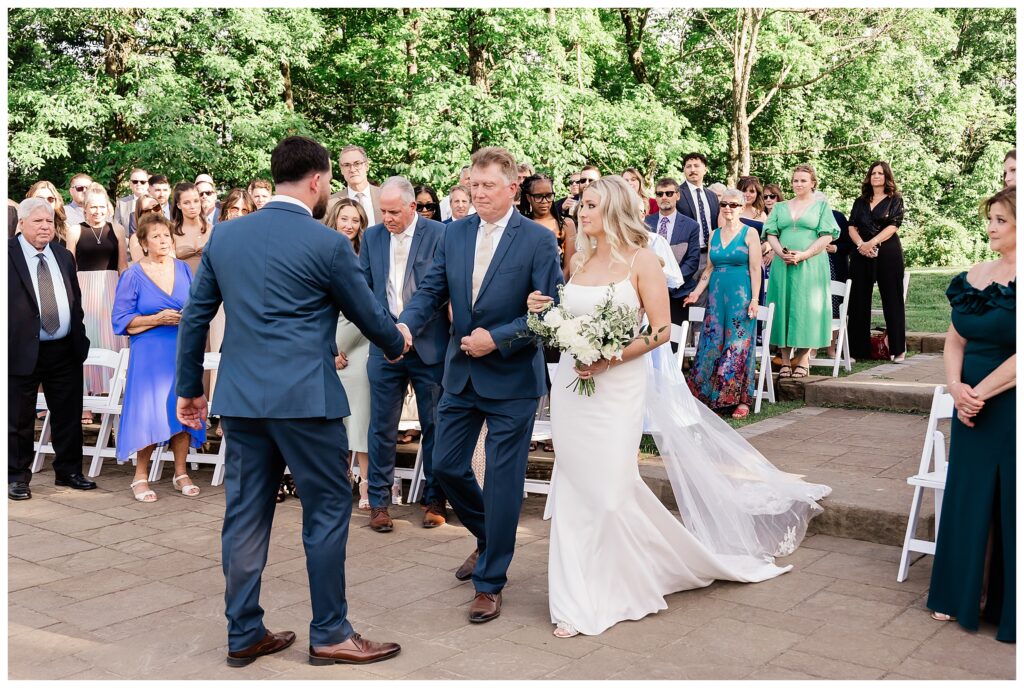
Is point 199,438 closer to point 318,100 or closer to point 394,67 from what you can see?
point 394,67

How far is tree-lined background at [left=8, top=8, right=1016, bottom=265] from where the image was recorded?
1678 cm

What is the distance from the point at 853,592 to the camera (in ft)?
Answer: 16.7

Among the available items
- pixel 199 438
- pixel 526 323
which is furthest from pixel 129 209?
pixel 526 323

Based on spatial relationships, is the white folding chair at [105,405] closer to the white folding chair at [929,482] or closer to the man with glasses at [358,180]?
the man with glasses at [358,180]

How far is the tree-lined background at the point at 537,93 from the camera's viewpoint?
16.8 meters

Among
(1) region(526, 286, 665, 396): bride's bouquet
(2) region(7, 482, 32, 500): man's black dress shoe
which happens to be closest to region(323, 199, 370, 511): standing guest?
(2) region(7, 482, 32, 500): man's black dress shoe

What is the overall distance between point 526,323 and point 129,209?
7114 mm

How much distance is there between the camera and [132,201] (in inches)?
420

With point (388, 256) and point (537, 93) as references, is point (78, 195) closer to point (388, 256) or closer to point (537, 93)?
point (388, 256)

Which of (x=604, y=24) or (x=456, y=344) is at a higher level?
(x=604, y=24)

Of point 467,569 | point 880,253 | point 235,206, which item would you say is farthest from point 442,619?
point 880,253

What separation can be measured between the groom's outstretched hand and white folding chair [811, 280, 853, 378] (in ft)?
19.7

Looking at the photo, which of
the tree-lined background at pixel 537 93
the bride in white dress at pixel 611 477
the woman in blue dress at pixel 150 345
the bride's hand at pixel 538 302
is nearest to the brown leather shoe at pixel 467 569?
the bride in white dress at pixel 611 477

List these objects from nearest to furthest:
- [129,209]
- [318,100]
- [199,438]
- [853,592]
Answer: [853,592] → [199,438] → [129,209] → [318,100]
